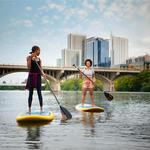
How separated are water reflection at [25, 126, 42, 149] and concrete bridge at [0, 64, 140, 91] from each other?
66.9 meters

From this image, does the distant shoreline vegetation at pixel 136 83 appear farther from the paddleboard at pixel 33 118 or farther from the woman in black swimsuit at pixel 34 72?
the paddleboard at pixel 33 118

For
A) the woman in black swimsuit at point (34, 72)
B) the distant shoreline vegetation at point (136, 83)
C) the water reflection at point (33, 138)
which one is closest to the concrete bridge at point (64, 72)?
the distant shoreline vegetation at point (136, 83)

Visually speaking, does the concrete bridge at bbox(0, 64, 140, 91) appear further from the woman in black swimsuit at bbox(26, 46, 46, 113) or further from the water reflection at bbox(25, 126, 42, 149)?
the water reflection at bbox(25, 126, 42, 149)

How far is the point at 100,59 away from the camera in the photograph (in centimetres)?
19662

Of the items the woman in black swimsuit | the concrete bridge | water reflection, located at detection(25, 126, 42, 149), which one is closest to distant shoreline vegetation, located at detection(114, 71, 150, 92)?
the concrete bridge

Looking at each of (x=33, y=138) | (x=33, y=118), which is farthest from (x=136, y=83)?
(x=33, y=138)

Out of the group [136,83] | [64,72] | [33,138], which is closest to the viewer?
[33,138]

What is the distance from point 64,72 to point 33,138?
269ft

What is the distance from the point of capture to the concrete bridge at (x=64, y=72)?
76125 mm

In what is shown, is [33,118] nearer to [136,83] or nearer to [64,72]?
[64,72]

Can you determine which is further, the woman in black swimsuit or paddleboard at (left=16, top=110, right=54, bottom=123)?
the woman in black swimsuit

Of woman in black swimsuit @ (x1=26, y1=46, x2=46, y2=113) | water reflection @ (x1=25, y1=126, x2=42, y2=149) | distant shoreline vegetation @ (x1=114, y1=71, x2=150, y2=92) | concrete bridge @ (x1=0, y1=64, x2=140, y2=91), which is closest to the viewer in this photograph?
water reflection @ (x1=25, y1=126, x2=42, y2=149)

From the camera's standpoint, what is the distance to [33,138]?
22.6 ft

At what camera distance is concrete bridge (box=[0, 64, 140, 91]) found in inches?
2997
